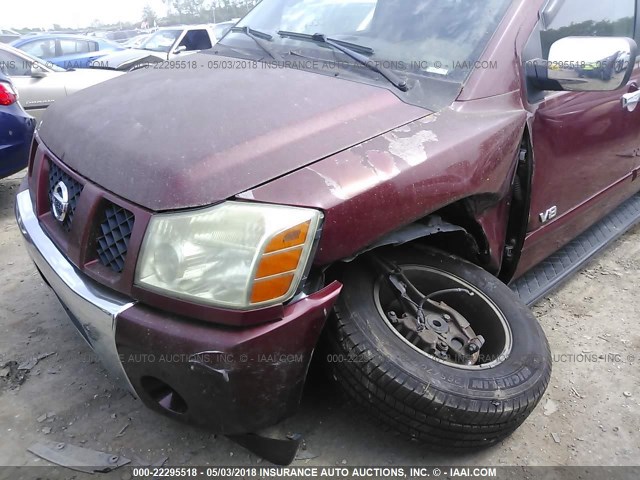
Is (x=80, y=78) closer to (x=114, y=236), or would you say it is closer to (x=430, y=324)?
(x=114, y=236)

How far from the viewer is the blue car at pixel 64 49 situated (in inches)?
403

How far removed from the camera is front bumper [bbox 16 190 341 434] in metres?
1.61

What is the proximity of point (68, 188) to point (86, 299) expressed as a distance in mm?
467

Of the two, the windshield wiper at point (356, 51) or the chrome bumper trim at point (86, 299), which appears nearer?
the chrome bumper trim at point (86, 299)

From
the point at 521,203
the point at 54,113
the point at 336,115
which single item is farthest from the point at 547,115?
the point at 54,113

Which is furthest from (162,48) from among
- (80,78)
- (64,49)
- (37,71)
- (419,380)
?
(419,380)

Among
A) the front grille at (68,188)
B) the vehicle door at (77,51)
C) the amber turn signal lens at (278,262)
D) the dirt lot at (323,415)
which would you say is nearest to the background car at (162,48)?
the vehicle door at (77,51)

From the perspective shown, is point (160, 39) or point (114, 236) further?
point (160, 39)

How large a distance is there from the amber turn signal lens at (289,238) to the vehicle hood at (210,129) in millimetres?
188

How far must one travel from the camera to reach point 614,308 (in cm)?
308

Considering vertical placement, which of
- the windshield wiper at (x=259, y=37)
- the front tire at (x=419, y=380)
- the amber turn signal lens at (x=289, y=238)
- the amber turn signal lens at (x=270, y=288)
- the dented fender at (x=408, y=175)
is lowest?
the front tire at (x=419, y=380)

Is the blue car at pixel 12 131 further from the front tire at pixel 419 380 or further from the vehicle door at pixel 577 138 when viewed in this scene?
the vehicle door at pixel 577 138

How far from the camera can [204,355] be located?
5.26 ft

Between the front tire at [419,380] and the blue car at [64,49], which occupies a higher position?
the front tire at [419,380]
